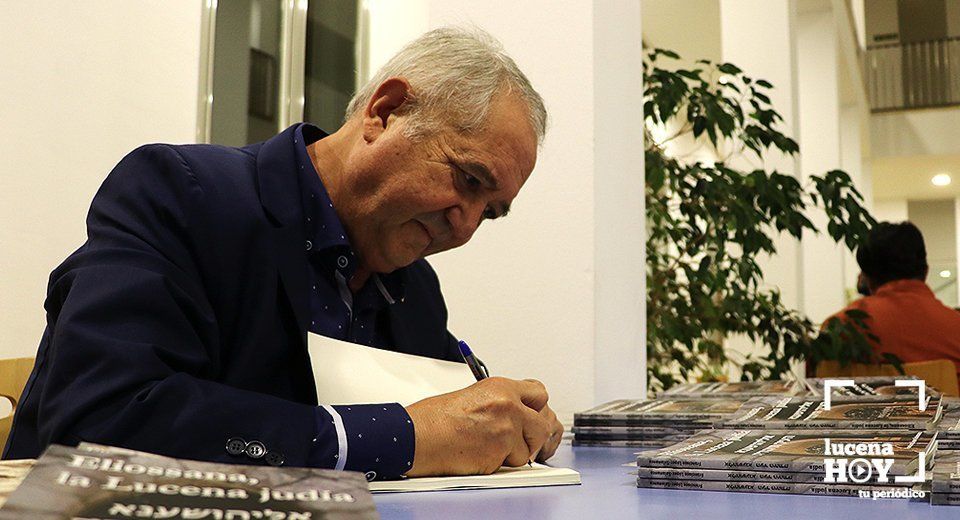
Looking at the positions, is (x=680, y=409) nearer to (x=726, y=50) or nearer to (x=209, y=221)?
(x=209, y=221)

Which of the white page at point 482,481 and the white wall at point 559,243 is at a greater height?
the white wall at point 559,243

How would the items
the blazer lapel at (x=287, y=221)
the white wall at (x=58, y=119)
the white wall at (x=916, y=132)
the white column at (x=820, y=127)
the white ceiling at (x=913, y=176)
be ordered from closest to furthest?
1. the blazer lapel at (x=287, y=221)
2. the white wall at (x=58, y=119)
3. the white column at (x=820, y=127)
4. the white wall at (x=916, y=132)
5. the white ceiling at (x=913, y=176)

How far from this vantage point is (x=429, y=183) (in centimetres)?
147

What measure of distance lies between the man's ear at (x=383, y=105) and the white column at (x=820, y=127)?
22.8 feet

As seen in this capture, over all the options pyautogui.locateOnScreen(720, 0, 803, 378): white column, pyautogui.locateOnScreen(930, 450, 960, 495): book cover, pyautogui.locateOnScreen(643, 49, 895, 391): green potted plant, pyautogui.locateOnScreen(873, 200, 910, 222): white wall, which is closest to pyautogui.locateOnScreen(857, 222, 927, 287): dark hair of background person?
pyautogui.locateOnScreen(643, 49, 895, 391): green potted plant

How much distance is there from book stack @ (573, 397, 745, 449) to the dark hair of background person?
299cm

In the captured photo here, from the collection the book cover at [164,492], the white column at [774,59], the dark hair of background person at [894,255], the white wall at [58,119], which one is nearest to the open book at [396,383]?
the book cover at [164,492]

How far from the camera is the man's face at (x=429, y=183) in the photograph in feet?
4.81

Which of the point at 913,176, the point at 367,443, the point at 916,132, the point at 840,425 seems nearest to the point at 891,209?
the point at 913,176

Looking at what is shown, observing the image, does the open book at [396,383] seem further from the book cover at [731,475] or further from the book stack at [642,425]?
the book stack at [642,425]

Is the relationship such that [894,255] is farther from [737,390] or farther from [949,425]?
[949,425]

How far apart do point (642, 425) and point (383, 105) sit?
0.69 m

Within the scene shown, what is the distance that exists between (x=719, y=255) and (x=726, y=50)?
297 cm

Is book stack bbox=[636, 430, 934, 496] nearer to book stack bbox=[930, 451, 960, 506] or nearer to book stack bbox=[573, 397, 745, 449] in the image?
book stack bbox=[930, 451, 960, 506]
